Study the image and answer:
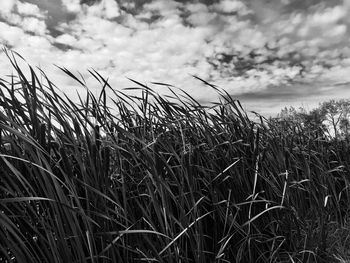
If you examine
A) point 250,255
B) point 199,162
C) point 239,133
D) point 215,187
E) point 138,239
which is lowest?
point 250,255

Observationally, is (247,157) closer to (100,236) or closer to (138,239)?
(138,239)

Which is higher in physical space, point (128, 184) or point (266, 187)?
point (128, 184)

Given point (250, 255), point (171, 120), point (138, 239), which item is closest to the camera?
point (138, 239)

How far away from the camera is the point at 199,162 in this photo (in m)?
2.11

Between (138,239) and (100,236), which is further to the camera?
(138,239)

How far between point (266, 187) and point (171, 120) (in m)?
0.78

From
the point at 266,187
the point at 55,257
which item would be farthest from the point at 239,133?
the point at 55,257

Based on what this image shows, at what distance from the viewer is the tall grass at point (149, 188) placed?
130 centimetres

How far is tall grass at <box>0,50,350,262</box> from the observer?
1.30m

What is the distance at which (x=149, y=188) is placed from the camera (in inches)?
64.1

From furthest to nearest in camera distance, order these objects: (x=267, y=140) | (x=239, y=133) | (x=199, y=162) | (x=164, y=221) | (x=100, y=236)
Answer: (x=267, y=140)
(x=239, y=133)
(x=199, y=162)
(x=164, y=221)
(x=100, y=236)

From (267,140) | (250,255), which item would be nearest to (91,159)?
(250,255)

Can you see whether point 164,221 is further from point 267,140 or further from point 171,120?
point 267,140

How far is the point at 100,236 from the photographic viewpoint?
1424 mm
